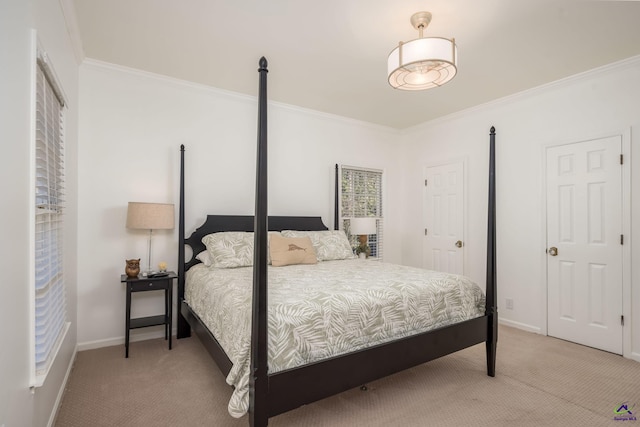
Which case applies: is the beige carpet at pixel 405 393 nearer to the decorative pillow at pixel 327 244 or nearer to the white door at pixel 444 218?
the decorative pillow at pixel 327 244

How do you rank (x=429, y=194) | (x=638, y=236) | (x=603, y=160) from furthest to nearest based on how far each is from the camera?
(x=429, y=194), (x=603, y=160), (x=638, y=236)

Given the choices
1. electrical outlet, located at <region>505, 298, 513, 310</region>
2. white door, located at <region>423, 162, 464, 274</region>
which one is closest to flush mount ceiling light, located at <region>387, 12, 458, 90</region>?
white door, located at <region>423, 162, 464, 274</region>

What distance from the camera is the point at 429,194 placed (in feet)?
15.4

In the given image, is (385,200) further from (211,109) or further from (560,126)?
(211,109)

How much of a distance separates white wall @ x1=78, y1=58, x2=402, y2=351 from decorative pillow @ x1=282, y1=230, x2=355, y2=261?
49 cm

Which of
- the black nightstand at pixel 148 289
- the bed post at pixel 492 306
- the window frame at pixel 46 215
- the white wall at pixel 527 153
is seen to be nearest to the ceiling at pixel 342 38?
the white wall at pixel 527 153

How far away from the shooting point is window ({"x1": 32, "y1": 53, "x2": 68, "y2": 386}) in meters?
1.55

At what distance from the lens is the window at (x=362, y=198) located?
4.63 meters

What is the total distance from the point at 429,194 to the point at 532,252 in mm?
1526

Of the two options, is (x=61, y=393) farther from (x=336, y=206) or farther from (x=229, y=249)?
(x=336, y=206)

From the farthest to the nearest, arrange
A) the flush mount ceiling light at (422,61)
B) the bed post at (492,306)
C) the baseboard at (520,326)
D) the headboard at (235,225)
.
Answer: the baseboard at (520,326)
the headboard at (235,225)
the bed post at (492,306)
the flush mount ceiling light at (422,61)

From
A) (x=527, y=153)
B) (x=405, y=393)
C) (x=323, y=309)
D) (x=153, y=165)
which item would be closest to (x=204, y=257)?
(x=153, y=165)

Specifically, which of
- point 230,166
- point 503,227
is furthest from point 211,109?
point 503,227

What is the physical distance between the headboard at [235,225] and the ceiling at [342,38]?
56.9 inches
